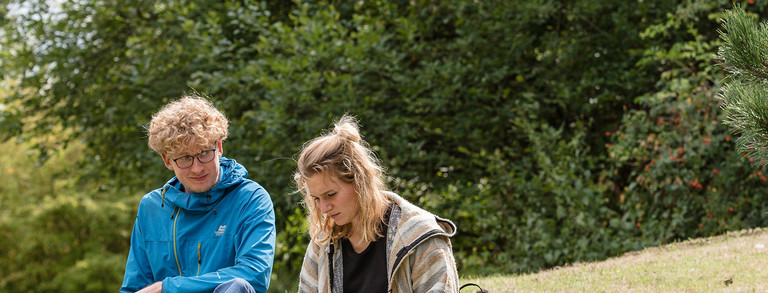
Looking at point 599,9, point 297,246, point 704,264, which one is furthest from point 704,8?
point 297,246

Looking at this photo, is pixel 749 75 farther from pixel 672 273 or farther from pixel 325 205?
pixel 672 273

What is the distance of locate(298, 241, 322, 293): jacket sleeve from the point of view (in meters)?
3.27

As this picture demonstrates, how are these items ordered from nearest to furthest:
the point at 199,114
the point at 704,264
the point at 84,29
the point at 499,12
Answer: the point at 199,114, the point at 704,264, the point at 499,12, the point at 84,29

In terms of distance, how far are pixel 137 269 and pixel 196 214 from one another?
39 cm

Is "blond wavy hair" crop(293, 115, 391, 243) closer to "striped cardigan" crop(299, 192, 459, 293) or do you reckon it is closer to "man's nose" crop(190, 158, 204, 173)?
"striped cardigan" crop(299, 192, 459, 293)

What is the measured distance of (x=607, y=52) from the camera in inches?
337

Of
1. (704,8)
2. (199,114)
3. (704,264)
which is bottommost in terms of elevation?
(704,264)

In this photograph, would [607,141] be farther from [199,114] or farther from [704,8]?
[199,114]

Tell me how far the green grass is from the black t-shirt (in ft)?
6.87

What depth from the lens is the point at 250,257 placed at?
3.23 metres

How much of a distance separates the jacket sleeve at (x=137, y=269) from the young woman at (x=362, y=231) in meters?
0.83

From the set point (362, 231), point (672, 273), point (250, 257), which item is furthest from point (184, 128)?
point (672, 273)

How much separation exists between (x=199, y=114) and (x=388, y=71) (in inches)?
200

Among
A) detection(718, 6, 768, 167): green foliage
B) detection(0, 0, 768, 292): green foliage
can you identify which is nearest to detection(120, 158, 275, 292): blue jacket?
detection(718, 6, 768, 167): green foliage
